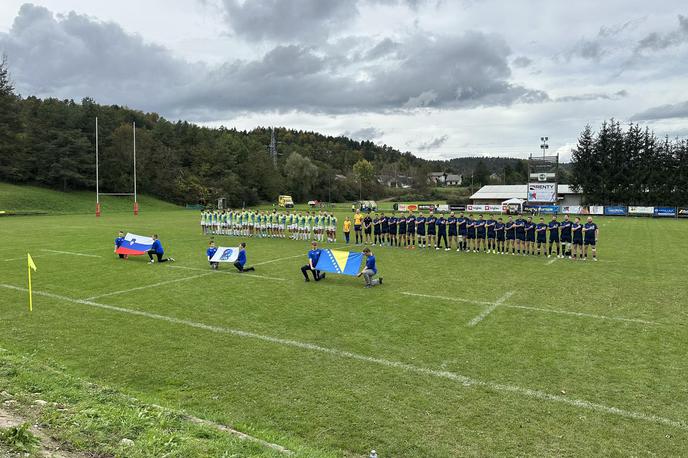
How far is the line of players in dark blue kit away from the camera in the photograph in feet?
72.1

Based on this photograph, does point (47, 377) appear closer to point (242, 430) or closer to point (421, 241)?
point (242, 430)

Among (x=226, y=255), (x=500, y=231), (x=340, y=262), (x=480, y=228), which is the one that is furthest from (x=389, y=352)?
(x=480, y=228)

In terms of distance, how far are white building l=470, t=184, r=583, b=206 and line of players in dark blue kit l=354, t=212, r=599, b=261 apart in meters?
59.0

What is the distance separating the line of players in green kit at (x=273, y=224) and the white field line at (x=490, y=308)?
14.8 meters

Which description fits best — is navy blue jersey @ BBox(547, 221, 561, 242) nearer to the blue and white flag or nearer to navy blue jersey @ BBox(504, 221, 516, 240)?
navy blue jersey @ BBox(504, 221, 516, 240)

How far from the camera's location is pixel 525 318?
11703 mm

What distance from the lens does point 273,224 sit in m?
30.8

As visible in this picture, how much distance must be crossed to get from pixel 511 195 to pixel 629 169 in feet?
69.4

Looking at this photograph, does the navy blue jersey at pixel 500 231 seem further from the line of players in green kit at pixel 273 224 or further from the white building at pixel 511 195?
the white building at pixel 511 195

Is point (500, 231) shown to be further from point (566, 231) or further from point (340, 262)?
point (340, 262)

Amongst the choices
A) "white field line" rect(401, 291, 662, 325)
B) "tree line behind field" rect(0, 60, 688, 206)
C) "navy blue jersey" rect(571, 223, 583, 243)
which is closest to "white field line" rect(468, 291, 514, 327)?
"white field line" rect(401, 291, 662, 325)

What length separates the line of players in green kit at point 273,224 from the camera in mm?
28473

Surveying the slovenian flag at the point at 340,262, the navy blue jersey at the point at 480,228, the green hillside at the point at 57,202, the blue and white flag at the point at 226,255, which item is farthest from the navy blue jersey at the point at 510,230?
the green hillside at the point at 57,202

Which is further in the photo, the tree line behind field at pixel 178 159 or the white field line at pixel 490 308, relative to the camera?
the tree line behind field at pixel 178 159
